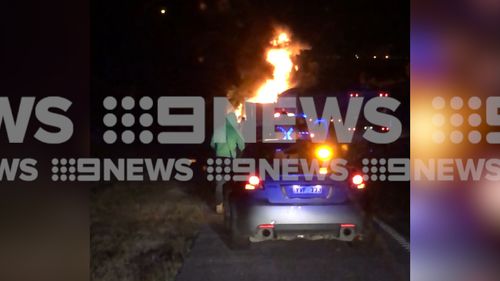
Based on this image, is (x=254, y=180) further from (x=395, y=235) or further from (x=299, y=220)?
(x=395, y=235)

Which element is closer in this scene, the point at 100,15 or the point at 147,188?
the point at 100,15

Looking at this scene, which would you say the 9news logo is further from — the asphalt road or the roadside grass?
the roadside grass

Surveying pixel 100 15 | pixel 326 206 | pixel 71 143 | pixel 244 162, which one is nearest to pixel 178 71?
pixel 100 15

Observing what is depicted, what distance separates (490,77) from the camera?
4043mm

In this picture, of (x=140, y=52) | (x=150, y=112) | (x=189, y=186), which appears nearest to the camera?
(x=150, y=112)

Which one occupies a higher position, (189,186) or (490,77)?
(490,77)

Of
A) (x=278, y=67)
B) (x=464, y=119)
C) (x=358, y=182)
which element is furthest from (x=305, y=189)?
(x=278, y=67)

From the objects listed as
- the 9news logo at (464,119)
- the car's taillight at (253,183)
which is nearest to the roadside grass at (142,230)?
the car's taillight at (253,183)

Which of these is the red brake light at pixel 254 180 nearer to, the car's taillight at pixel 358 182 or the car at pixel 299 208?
the car at pixel 299 208

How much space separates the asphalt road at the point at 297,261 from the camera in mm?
6965

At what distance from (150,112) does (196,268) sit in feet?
8.66

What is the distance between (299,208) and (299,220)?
13 cm

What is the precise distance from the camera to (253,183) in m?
7.66

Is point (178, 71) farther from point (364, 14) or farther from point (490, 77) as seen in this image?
point (490, 77)
